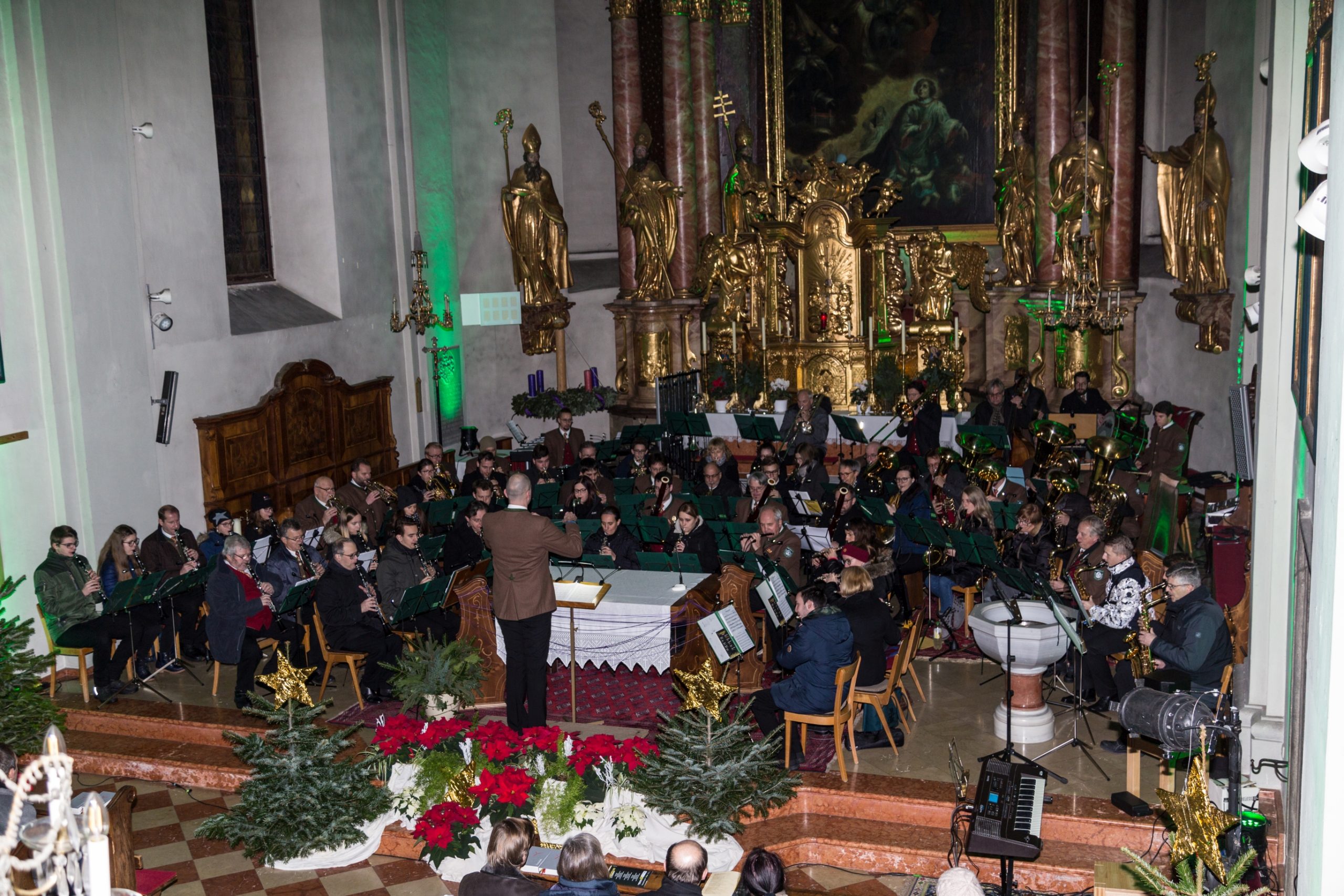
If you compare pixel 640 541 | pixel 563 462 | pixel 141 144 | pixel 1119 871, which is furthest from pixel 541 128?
pixel 1119 871

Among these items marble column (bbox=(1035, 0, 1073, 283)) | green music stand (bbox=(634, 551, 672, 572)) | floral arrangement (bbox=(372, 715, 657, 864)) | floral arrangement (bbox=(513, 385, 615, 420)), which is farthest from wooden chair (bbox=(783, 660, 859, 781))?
floral arrangement (bbox=(513, 385, 615, 420))

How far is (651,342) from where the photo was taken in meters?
18.1

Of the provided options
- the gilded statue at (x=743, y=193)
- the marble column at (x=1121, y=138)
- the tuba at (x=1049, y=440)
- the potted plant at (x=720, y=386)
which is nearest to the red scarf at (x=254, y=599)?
the tuba at (x=1049, y=440)

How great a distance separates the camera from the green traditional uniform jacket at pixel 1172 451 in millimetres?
11492

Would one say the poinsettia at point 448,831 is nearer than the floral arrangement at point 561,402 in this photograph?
Yes

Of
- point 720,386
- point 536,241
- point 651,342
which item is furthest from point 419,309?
point 720,386

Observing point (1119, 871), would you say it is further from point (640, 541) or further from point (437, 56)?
point (437, 56)

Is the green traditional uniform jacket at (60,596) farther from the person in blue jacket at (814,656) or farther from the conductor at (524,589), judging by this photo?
the person in blue jacket at (814,656)

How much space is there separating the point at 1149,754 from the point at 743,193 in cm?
1211

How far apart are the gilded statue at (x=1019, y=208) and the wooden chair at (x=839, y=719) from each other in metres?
10.2

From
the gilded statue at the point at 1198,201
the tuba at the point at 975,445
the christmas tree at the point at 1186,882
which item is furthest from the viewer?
the gilded statue at the point at 1198,201

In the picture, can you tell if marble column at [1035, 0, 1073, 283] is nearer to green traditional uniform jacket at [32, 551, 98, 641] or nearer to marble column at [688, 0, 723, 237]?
marble column at [688, 0, 723, 237]

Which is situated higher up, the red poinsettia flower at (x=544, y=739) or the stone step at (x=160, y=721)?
the red poinsettia flower at (x=544, y=739)

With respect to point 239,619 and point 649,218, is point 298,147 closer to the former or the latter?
point 649,218
